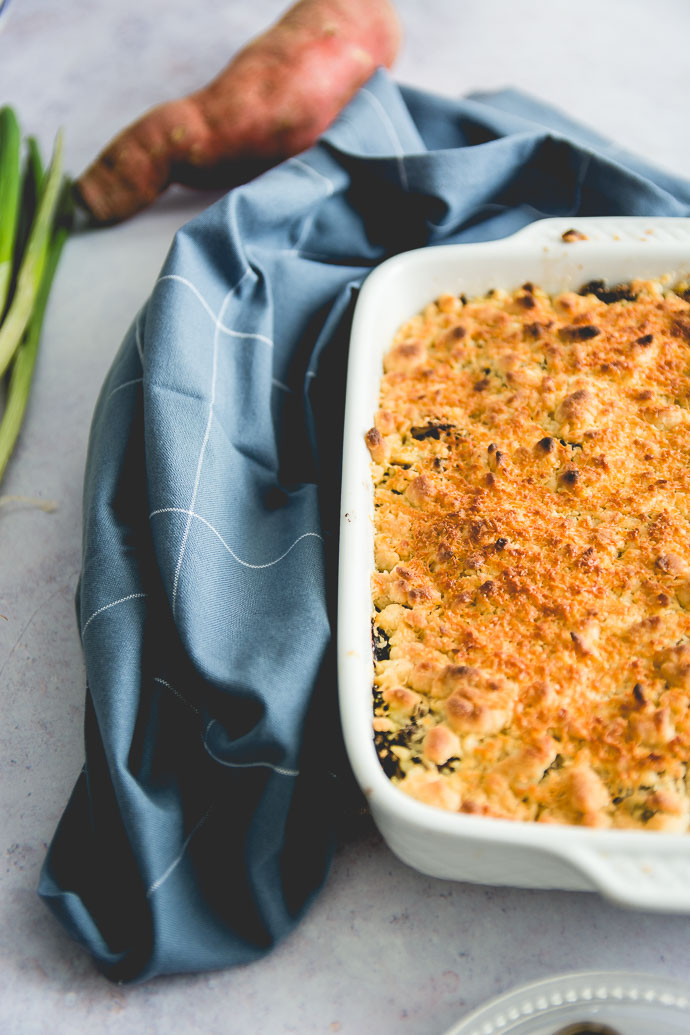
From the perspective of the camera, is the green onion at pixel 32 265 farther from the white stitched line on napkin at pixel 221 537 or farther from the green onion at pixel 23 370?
the white stitched line on napkin at pixel 221 537

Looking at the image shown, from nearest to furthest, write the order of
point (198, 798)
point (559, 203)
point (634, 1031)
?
1. point (634, 1031)
2. point (198, 798)
3. point (559, 203)

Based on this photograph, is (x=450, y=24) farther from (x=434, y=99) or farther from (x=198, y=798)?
(x=198, y=798)

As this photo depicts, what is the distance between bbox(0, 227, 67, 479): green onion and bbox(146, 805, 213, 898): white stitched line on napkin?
36.8 inches

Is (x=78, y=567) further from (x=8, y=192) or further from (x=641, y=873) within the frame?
(x=641, y=873)

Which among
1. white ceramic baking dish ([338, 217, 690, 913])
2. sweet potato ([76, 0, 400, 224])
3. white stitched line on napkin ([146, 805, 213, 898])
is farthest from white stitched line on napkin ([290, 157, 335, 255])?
white stitched line on napkin ([146, 805, 213, 898])

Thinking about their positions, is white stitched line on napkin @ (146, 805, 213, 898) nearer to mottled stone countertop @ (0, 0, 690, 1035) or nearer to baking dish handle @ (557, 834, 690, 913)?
mottled stone countertop @ (0, 0, 690, 1035)

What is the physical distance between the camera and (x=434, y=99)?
230 centimetres

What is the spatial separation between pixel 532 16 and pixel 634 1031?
2976 mm

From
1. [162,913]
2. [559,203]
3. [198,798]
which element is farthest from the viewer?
[559,203]

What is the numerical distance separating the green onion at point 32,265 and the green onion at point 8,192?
3cm

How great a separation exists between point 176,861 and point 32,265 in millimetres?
1500

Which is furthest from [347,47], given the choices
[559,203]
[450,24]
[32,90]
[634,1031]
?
[634,1031]

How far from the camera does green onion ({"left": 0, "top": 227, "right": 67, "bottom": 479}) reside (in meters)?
2.08

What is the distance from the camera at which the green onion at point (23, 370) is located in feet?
6.81
